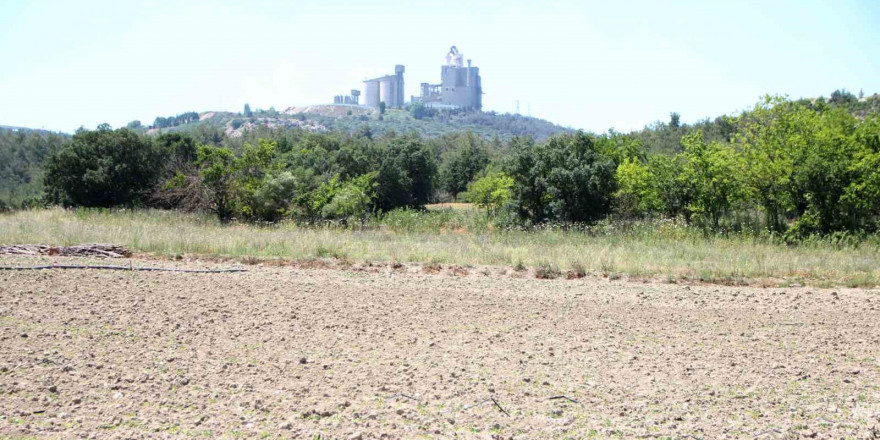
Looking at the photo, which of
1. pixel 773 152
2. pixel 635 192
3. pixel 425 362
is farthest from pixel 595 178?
pixel 425 362

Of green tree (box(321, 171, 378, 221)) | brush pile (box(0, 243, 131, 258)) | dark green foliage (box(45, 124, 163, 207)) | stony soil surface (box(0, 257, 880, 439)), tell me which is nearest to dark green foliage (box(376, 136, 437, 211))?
dark green foliage (box(45, 124, 163, 207))

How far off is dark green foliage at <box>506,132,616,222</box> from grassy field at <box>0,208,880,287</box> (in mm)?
7483

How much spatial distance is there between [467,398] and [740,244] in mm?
14217

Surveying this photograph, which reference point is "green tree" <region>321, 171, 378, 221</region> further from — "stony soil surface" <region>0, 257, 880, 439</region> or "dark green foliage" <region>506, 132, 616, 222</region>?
"stony soil surface" <region>0, 257, 880, 439</region>

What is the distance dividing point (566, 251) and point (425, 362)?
9231mm

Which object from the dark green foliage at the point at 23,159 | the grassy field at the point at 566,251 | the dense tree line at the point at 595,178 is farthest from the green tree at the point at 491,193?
the dark green foliage at the point at 23,159

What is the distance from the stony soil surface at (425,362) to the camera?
5.19 m

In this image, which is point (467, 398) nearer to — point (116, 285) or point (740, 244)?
point (116, 285)

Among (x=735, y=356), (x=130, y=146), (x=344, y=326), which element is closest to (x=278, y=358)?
(x=344, y=326)

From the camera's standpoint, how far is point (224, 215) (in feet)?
91.7

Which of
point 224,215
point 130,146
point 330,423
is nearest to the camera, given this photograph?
point 330,423

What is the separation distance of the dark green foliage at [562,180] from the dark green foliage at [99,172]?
21.8 meters

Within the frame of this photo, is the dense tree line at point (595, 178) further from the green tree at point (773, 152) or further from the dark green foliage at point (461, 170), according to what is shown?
the dark green foliage at point (461, 170)

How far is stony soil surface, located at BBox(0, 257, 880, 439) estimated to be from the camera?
519 centimetres
